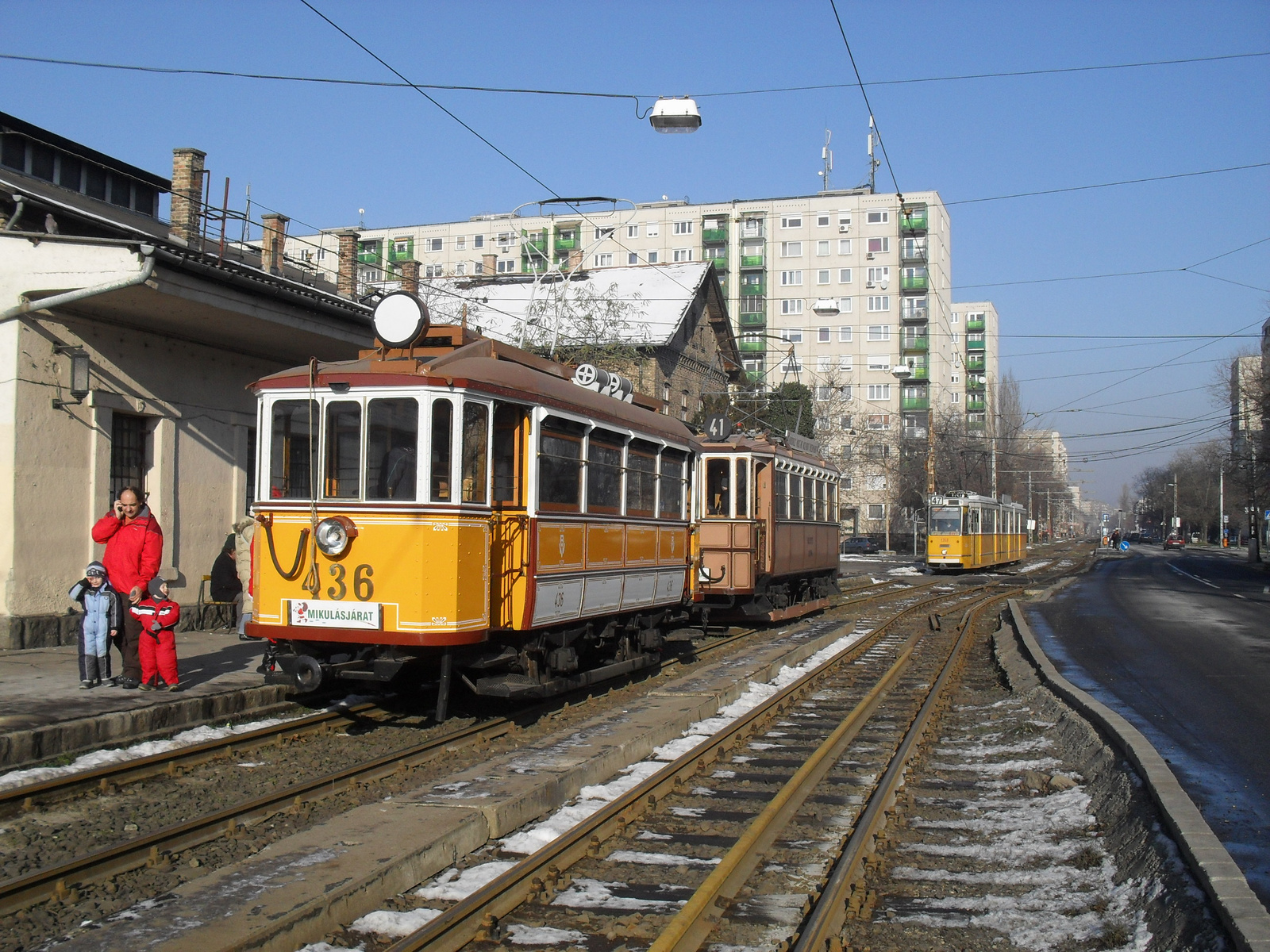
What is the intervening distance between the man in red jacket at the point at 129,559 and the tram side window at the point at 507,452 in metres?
3.21

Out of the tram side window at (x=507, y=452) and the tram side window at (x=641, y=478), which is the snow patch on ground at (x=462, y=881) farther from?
the tram side window at (x=641, y=478)

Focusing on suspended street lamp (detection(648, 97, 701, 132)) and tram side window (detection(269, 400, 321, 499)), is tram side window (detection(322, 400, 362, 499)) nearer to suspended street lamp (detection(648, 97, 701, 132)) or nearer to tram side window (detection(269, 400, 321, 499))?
tram side window (detection(269, 400, 321, 499))

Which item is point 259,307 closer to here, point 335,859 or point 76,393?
point 76,393

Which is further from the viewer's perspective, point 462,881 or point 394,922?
point 462,881

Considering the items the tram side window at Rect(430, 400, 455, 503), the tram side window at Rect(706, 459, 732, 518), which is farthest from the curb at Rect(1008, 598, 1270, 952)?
the tram side window at Rect(706, 459, 732, 518)

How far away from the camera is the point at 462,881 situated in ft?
17.9

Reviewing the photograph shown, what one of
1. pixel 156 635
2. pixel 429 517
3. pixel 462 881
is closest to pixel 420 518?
pixel 429 517

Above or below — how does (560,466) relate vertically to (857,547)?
above

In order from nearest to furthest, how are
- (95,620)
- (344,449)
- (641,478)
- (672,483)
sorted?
→ 1. (344,449)
2. (95,620)
3. (641,478)
4. (672,483)

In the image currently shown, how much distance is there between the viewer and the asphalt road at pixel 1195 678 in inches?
269

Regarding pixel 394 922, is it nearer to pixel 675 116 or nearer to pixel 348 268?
pixel 675 116

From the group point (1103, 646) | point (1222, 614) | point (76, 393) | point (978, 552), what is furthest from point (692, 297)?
point (76, 393)

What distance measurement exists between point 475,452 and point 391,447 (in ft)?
2.19

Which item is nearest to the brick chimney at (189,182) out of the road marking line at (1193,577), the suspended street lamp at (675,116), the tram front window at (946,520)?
the suspended street lamp at (675,116)
